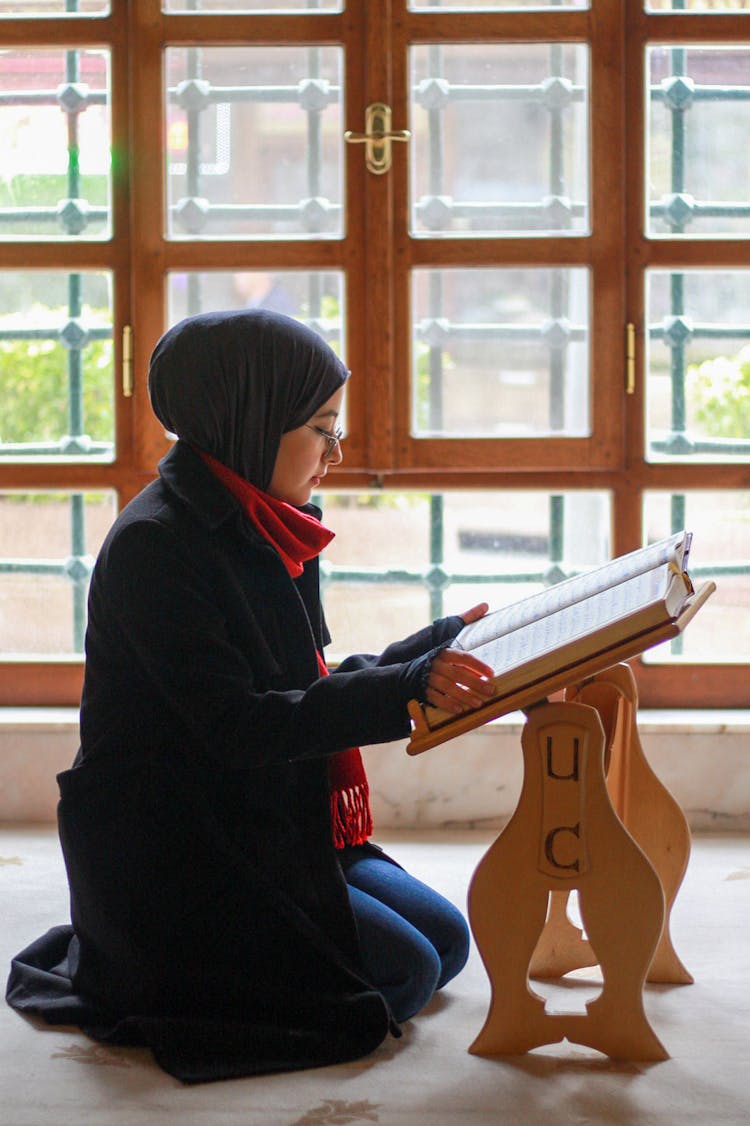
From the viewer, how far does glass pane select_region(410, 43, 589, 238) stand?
304 centimetres

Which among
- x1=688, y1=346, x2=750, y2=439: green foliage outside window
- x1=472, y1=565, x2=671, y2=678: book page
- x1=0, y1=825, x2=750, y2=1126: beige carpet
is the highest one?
x1=688, y1=346, x2=750, y2=439: green foliage outside window

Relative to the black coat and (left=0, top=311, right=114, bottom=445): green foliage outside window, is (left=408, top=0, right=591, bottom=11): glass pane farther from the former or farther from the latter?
the black coat

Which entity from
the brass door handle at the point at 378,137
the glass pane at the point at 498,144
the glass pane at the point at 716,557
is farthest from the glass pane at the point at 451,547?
the brass door handle at the point at 378,137

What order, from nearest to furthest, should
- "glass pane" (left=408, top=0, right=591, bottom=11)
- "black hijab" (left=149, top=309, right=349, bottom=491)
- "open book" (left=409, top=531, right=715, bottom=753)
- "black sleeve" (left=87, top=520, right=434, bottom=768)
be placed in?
"open book" (left=409, top=531, right=715, bottom=753) → "black sleeve" (left=87, top=520, right=434, bottom=768) → "black hijab" (left=149, top=309, right=349, bottom=491) → "glass pane" (left=408, top=0, right=591, bottom=11)

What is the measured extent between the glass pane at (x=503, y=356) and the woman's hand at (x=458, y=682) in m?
1.48

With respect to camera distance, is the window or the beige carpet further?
the window

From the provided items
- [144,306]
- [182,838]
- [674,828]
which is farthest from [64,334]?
[674,828]

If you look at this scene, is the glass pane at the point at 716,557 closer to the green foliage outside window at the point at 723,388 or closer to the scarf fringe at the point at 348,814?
the green foliage outside window at the point at 723,388

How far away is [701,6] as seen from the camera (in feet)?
9.91

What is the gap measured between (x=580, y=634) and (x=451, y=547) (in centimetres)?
157

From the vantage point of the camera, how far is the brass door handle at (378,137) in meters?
3.01

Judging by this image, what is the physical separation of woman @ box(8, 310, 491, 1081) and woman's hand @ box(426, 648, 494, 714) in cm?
7

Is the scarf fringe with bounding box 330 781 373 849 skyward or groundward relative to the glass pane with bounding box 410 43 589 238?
groundward

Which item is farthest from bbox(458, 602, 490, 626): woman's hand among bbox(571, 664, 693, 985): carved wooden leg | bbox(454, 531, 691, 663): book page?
bbox(571, 664, 693, 985): carved wooden leg
